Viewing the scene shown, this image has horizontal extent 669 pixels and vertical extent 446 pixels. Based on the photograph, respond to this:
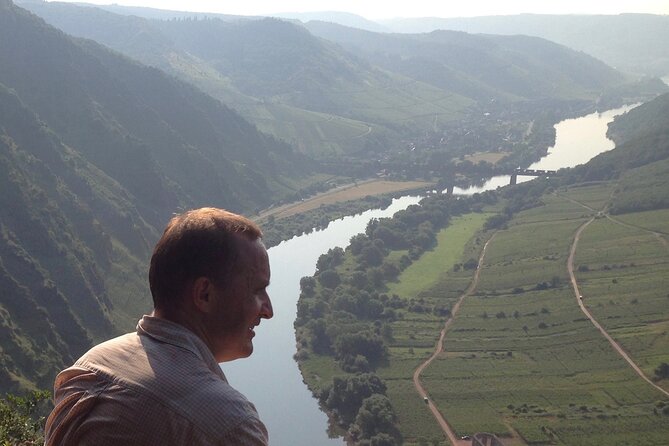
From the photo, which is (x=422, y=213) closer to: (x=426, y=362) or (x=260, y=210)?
(x=260, y=210)

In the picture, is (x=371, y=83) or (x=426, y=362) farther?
(x=371, y=83)

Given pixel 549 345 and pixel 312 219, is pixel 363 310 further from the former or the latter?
pixel 312 219

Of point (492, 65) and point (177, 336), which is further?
point (492, 65)

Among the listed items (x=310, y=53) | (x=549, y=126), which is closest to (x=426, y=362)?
(x=549, y=126)

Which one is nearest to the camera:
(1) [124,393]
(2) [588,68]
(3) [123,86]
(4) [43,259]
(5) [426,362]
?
(1) [124,393]

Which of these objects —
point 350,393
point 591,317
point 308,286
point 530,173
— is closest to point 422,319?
point 308,286

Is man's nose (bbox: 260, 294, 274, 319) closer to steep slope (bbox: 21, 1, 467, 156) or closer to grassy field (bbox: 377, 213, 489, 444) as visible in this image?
grassy field (bbox: 377, 213, 489, 444)
